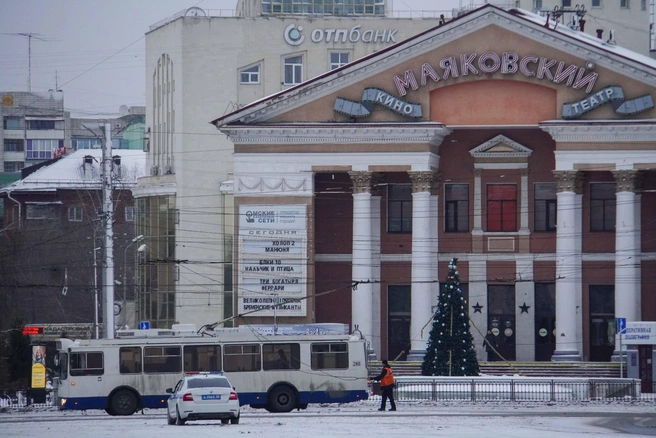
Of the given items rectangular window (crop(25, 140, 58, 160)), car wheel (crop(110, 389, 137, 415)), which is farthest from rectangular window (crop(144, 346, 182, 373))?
rectangular window (crop(25, 140, 58, 160))

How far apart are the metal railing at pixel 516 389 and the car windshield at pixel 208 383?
14143 mm

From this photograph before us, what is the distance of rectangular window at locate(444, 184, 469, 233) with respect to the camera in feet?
258

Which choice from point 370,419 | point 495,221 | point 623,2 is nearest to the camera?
point 370,419

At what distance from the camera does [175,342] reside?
55969 millimetres

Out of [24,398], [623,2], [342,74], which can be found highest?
[623,2]

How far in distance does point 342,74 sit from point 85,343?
Result: 23295 mm

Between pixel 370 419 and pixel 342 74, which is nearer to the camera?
pixel 370 419

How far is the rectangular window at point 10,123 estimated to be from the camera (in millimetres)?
167250

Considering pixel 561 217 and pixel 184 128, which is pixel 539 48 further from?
pixel 184 128

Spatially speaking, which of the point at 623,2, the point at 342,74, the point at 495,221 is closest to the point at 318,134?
the point at 342,74

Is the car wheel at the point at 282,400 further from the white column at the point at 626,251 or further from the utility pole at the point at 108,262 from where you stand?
the white column at the point at 626,251

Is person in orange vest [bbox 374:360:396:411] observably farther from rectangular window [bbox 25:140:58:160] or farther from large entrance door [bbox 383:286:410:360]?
rectangular window [bbox 25:140:58:160]

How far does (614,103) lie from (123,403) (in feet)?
95.4

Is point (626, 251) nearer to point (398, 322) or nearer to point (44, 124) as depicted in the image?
point (398, 322)
